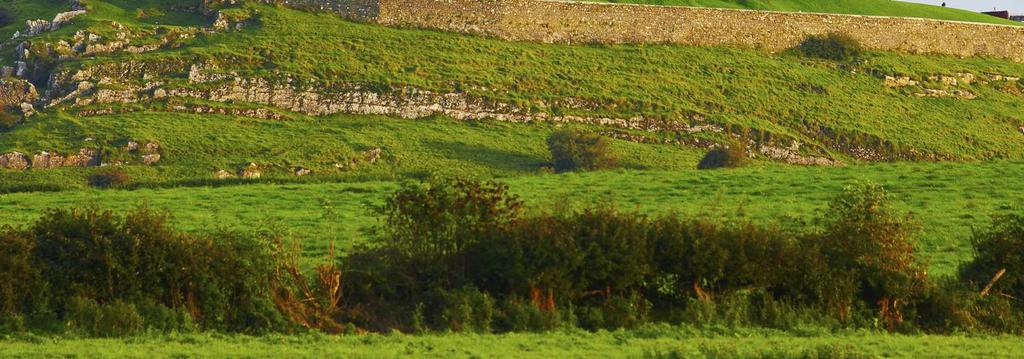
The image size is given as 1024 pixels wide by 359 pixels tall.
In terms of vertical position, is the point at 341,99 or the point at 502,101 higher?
the point at 502,101

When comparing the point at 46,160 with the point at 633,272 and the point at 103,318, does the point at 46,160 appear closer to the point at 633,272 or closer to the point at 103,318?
the point at 103,318

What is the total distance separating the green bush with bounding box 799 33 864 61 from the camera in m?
81.1

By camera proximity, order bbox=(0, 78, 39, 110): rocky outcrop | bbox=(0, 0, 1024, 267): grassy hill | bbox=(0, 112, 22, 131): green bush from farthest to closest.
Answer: bbox=(0, 78, 39, 110): rocky outcrop < bbox=(0, 112, 22, 131): green bush < bbox=(0, 0, 1024, 267): grassy hill

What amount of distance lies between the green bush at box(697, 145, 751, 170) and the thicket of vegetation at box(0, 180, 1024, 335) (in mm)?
27927

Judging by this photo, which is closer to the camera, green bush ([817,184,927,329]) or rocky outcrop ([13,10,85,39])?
green bush ([817,184,927,329])

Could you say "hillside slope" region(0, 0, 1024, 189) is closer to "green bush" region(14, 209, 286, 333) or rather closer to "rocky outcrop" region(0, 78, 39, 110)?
"rocky outcrop" region(0, 78, 39, 110)

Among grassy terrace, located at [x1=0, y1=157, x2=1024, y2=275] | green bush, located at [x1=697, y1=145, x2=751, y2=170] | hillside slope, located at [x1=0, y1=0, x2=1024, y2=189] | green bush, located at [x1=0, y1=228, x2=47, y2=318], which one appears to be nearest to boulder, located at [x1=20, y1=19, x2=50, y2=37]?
hillside slope, located at [x1=0, y1=0, x2=1024, y2=189]

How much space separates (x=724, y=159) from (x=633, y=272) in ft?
103

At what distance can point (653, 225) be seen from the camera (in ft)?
97.9

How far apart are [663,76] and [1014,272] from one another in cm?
4285

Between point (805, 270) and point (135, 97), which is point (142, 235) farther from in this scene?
point (135, 97)

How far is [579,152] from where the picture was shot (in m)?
58.0

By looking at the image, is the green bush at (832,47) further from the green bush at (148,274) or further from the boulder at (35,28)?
the green bush at (148,274)

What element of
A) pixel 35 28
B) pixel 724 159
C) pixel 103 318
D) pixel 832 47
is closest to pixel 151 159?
pixel 35 28
